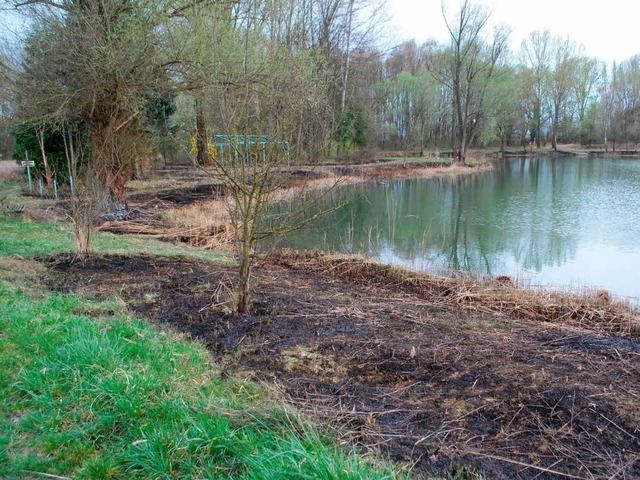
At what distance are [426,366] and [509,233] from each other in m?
10.3

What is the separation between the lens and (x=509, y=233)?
13.1 m

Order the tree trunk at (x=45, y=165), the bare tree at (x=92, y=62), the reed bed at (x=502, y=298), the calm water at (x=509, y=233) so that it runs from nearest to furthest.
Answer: the reed bed at (x=502, y=298) < the calm water at (x=509, y=233) < the bare tree at (x=92, y=62) < the tree trunk at (x=45, y=165)

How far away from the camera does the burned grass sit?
2664 mm

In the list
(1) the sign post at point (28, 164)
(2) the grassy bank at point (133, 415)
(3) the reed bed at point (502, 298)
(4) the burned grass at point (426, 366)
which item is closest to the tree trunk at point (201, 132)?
(4) the burned grass at point (426, 366)

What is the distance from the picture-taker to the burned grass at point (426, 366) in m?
2.66

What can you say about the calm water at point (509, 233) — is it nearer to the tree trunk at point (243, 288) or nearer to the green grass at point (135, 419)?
the tree trunk at point (243, 288)

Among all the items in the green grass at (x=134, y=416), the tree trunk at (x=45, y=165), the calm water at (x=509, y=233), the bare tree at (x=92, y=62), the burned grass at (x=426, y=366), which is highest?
the bare tree at (x=92, y=62)

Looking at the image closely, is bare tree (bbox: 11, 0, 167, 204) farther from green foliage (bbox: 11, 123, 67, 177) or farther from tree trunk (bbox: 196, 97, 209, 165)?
green foliage (bbox: 11, 123, 67, 177)

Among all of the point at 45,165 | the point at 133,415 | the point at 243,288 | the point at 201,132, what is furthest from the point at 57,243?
the point at 45,165

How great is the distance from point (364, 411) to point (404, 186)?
23.9 meters

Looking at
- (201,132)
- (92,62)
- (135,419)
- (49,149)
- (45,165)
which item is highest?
(92,62)

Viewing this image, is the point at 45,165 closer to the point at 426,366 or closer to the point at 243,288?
the point at 243,288

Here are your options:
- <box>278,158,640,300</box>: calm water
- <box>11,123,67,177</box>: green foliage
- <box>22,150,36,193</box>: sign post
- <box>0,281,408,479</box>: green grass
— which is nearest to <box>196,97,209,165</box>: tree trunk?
<box>0,281,408,479</box>: green grass

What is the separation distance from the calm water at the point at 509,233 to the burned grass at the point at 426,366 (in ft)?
9.01
